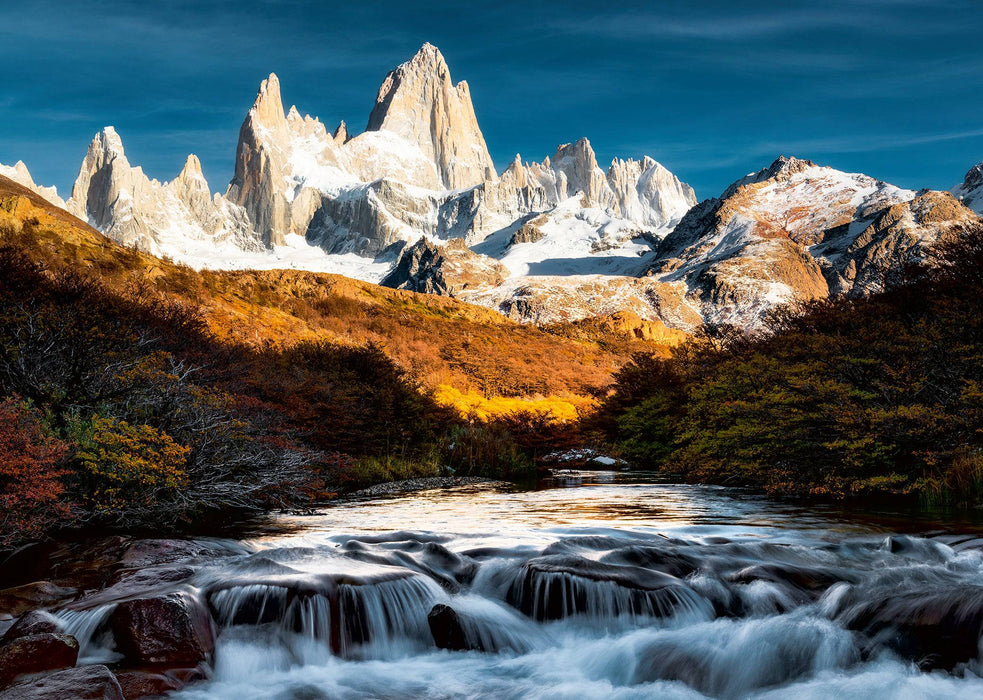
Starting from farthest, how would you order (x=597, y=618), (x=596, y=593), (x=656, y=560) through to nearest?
(x=656, y=560) < (x=596, y=593) < (x=597, y=618)

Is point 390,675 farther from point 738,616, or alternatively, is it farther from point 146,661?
point 738,616

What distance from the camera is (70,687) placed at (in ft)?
17.7

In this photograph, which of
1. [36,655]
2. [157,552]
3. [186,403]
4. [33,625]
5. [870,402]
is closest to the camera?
[36,655]

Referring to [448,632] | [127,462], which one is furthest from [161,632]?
[127,462]

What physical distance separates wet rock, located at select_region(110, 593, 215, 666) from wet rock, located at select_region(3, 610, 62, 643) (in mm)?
563

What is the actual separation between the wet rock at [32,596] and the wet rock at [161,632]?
159 cm

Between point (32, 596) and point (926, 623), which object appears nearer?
point (926, 623)

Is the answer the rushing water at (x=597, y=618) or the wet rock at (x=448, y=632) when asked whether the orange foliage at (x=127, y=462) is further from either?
the wet rock at (x=448, y=632)

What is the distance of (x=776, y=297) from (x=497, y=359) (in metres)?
155

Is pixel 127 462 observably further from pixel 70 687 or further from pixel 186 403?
pixel 70 687

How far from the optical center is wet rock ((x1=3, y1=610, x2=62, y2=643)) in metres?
6.56

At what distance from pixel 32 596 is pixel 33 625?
5.20 feet

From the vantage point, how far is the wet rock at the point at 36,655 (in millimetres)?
5762

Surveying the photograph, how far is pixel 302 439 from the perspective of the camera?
69.9 ft
